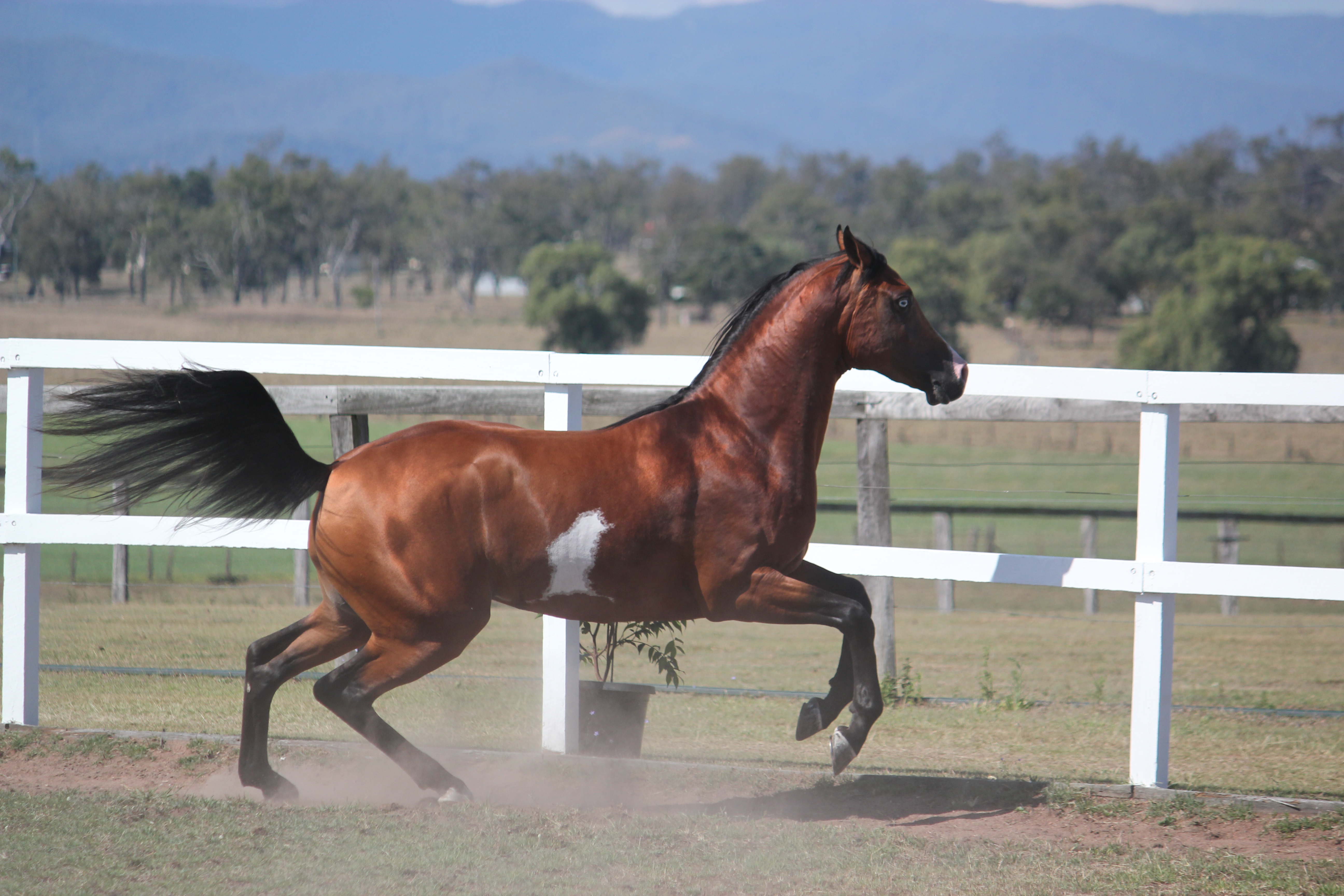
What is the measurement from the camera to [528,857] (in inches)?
141

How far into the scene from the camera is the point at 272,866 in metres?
3.49

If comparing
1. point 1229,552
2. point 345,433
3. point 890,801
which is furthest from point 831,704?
point 1229,552

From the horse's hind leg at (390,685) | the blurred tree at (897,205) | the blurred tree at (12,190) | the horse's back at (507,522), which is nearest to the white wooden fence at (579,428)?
the horse's back at (507,522)

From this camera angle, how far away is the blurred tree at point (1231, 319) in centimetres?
5200

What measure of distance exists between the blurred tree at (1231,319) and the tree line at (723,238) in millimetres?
130

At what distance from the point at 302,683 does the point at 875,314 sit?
13.5 ft

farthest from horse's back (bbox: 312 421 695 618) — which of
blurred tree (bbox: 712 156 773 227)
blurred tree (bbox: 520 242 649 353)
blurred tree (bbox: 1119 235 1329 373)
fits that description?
blurred tree (bbox: 712 156 773 227)

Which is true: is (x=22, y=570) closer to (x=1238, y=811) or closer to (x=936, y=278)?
(x=1238, y=811)

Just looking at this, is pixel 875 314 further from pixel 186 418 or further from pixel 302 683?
pixel 302 683

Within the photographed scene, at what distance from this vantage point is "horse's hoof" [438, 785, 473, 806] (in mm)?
4125

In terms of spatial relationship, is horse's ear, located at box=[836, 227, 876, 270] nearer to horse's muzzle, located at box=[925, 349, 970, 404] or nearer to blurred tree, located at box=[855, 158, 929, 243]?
horse's muzzle, located at box=[925, 349, 970, 404]

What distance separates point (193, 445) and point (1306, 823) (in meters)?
4.21

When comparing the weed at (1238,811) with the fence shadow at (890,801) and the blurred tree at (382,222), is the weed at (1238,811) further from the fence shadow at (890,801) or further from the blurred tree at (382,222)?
the blurred tree at (382,222)

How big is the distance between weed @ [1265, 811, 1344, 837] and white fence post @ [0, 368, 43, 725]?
5.02 metres
